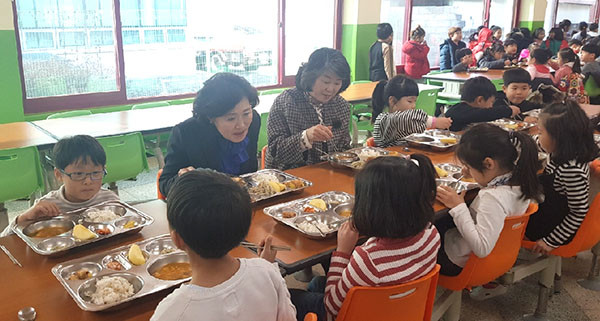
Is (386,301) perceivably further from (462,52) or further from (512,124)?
(462,52)

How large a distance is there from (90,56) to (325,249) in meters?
4.59

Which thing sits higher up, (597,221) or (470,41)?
(470,41)

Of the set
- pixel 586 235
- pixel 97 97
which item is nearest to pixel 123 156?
pixel 97 97

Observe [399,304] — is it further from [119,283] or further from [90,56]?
[90,56]

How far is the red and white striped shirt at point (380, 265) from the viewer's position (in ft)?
5.15

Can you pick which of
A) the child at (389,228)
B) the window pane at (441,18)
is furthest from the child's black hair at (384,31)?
the child at (389,228)

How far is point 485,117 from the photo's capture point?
11.6 feet

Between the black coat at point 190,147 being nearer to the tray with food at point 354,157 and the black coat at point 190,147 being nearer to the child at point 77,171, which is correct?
the child at point 77,171

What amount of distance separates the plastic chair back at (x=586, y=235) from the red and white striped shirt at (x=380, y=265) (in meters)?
1.18

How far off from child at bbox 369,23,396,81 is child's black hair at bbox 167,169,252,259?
6331mm

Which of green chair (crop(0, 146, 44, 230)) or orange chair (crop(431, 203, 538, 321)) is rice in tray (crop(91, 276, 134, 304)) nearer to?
orange chair (crop(431, 203, 538, 321))

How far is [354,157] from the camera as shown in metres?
2.80

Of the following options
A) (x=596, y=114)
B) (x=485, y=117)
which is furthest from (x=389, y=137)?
(x=596, y=114)

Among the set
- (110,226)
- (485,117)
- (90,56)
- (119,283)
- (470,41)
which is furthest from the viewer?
(470,41)
